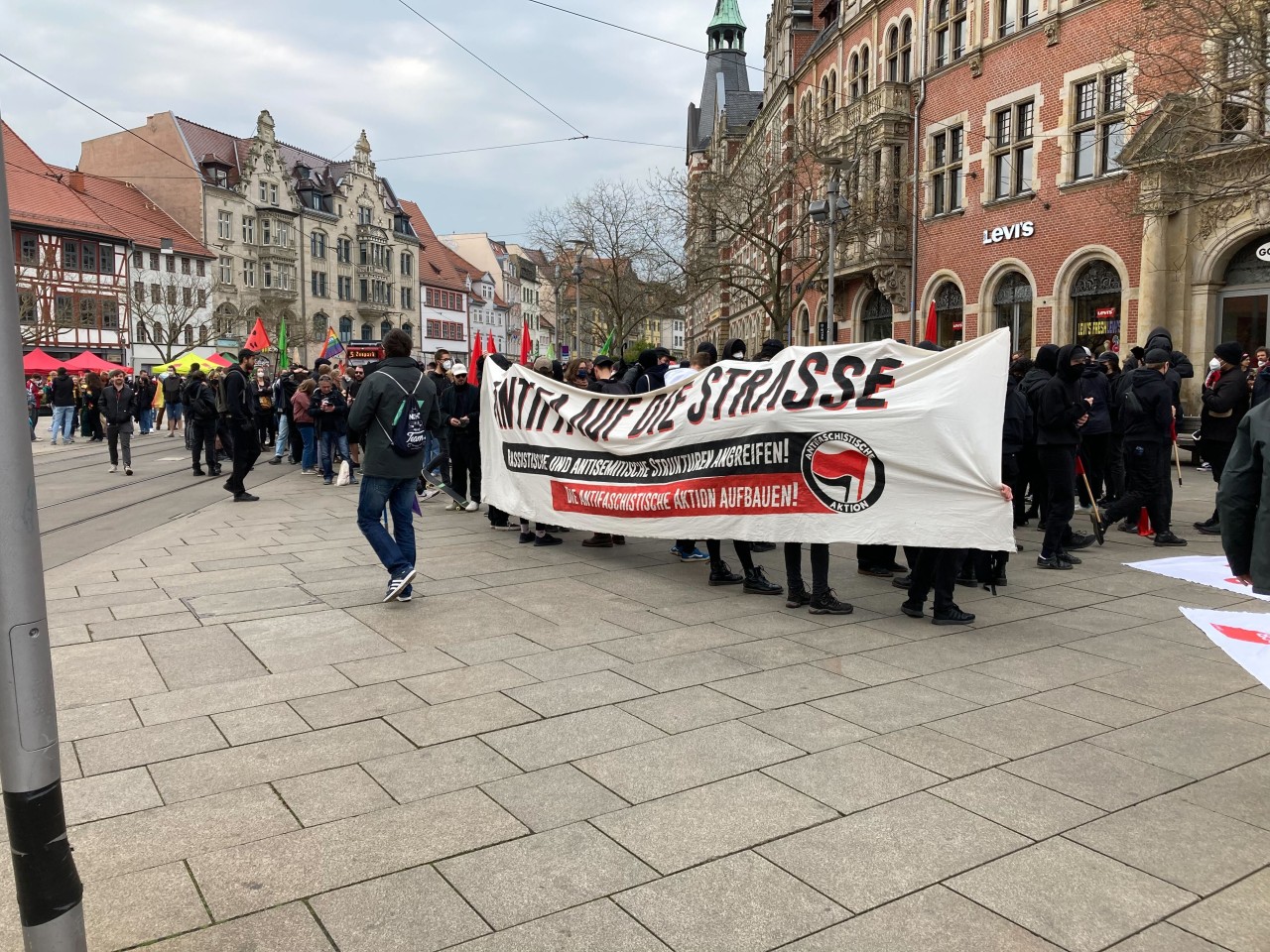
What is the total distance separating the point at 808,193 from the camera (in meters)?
33.2

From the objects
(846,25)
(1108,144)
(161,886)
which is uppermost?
(846,25)

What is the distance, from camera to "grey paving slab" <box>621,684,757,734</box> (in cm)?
485

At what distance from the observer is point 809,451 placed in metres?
7.23

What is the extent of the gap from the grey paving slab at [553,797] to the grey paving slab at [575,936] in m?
0.64

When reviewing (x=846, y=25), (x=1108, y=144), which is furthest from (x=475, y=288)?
(x=1108, y=144)

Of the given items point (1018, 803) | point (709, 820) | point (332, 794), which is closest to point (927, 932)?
point (709, 820)

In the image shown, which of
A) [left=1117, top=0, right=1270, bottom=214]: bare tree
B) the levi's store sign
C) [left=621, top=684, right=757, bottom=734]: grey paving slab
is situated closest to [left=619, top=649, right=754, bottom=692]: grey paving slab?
[left=621, top=684, right=757, bottom=734]: grey paving slab

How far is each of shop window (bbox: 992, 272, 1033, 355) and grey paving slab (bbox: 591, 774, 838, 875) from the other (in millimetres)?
24814

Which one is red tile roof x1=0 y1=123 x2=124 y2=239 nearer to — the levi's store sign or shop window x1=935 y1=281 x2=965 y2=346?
shop window x1=935 y1=281 x2=965 y2=346

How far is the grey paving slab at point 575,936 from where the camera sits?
2.93m

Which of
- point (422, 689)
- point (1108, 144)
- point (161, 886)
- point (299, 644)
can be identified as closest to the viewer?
point (161, 886)

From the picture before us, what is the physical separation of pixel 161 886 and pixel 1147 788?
372 cm

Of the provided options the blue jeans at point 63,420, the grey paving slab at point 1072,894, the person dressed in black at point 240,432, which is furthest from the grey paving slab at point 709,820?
the blue jeans at point 63,420

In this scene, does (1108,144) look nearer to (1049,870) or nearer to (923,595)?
(923,595)
